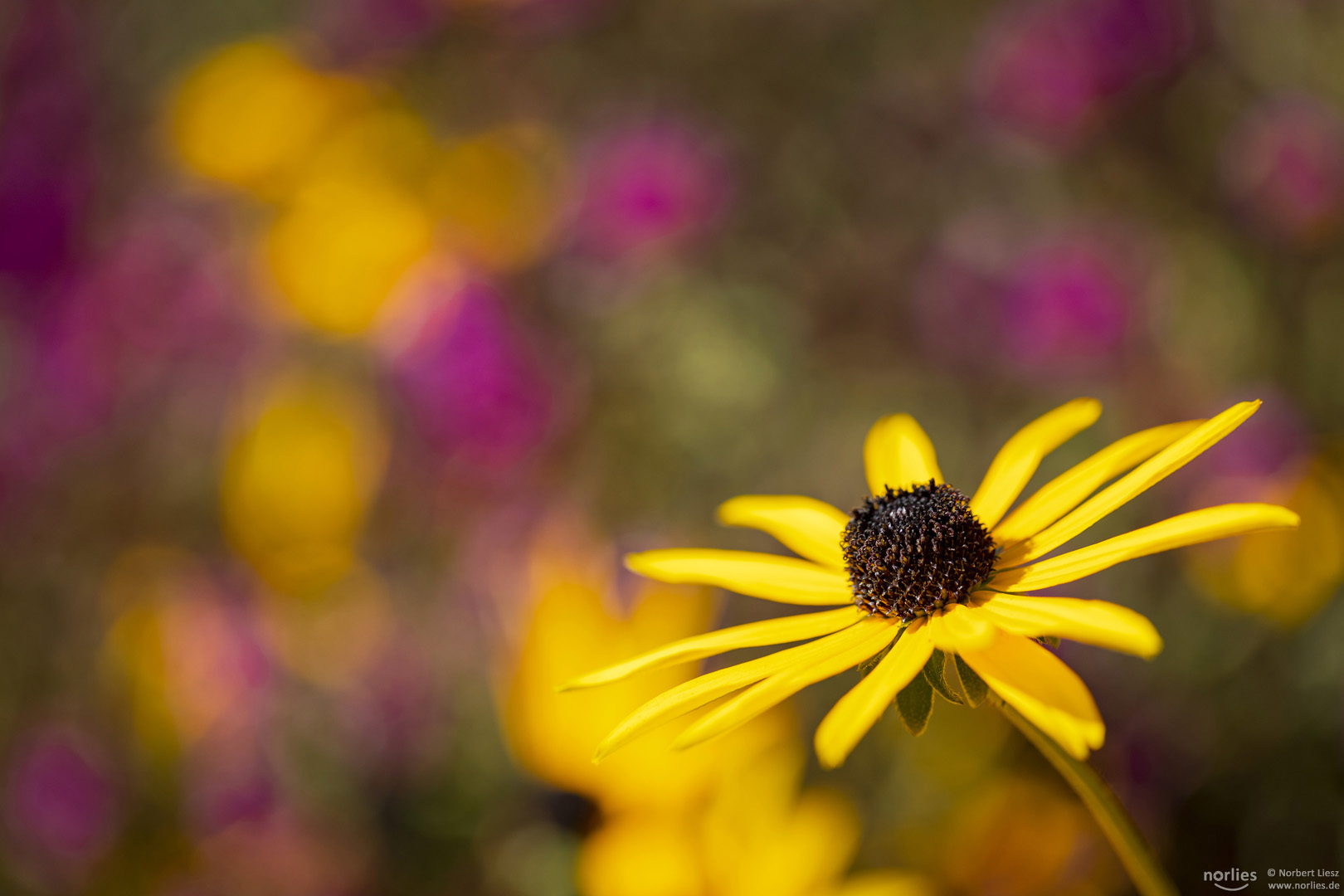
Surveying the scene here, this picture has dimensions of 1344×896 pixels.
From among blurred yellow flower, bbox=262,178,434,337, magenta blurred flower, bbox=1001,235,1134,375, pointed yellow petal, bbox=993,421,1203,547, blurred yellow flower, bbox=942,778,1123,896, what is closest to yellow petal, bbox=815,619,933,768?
A: pointed yellow petal, bbox=993,421,1203,547

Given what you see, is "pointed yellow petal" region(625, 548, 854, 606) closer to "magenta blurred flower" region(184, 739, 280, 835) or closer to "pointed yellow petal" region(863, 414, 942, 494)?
"pointed yellow petal" region(863, 414, 942, 494)

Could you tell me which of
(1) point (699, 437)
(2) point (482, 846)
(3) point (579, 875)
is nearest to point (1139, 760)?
(3) point (579, 875)

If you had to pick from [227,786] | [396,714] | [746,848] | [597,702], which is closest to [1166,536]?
[746,848]

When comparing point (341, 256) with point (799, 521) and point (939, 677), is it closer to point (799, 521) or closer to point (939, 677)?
point (799, 521)

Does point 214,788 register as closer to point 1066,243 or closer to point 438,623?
point 438,623

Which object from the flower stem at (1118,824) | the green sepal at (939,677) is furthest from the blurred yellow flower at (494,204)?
the flower stem at (1118,824)

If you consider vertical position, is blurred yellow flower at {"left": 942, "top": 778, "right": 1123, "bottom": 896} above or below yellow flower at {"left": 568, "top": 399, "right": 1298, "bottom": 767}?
below
